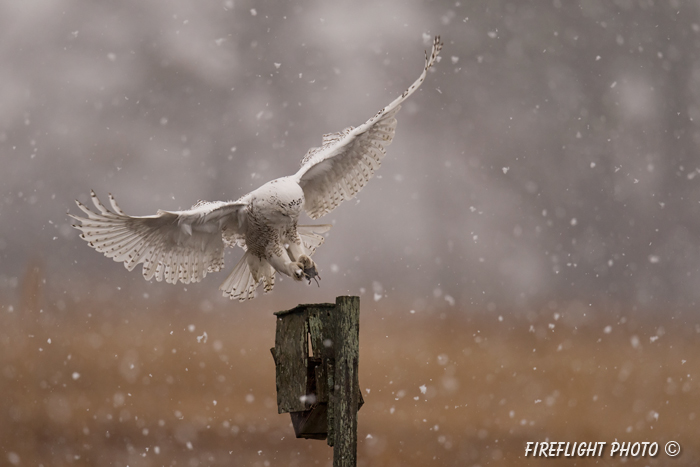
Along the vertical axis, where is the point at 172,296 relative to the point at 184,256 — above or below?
above

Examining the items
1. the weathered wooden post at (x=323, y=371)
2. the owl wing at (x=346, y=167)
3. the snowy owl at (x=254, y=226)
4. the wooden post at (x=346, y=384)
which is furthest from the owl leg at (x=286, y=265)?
the owl wing at (x=346, y=167)

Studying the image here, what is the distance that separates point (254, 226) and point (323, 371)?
67 cm

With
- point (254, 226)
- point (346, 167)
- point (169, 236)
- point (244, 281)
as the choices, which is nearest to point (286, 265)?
point (254, 226)

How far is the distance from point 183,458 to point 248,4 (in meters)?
3.14

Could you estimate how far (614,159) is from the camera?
16.5 feet

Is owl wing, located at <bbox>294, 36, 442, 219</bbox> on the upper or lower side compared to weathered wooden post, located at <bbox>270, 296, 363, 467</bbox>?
upper

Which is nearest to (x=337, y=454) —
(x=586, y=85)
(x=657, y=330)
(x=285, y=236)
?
(x=285, y=236)

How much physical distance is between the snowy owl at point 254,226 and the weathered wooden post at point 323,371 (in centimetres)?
21

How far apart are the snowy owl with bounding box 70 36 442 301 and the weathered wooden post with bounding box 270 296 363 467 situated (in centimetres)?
21

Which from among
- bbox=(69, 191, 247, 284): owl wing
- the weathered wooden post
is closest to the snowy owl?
bbox=(69, 191, 247, 284): owl wing

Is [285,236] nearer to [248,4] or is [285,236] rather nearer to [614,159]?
[248,4]

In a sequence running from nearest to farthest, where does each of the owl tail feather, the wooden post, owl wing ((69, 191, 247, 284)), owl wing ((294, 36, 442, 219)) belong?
the wooden post, owl wing ((69, 191, 247, 284)), the owl tail feather, owl wing ((294, 36, 442, 219))

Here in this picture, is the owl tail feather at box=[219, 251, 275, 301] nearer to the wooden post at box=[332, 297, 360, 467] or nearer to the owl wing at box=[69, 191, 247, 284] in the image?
the owl wing at box=[69, 191, 247, 284]

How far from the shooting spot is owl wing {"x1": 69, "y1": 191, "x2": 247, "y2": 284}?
284cm
